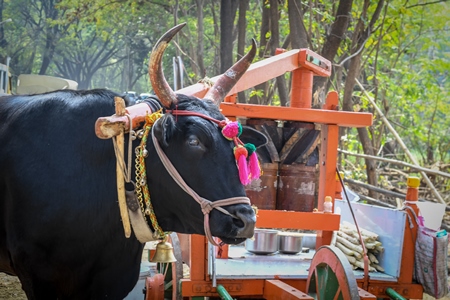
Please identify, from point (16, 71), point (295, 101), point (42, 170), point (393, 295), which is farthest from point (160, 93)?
point (16, 71)

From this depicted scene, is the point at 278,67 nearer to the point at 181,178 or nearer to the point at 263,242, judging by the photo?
the point at 263,242

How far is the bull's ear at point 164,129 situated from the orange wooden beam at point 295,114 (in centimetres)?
142

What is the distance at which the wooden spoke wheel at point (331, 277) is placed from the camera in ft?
12.7

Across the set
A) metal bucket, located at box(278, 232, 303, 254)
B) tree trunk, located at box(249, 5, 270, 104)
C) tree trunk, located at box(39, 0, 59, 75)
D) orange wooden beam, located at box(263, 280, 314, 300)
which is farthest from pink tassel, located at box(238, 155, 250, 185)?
tree trunk, located at box(39, 0, 59, 75)

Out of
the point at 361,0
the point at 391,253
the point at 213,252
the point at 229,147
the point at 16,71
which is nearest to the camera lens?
the point at 229,147

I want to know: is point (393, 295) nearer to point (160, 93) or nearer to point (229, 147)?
point (229, 147)

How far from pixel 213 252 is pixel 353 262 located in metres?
→ 1.29

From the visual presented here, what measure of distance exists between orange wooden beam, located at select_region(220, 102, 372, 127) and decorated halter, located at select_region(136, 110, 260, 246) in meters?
1.35

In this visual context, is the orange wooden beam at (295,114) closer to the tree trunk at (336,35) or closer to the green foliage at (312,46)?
the tree trunk at (336,35)

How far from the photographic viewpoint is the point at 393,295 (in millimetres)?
4496

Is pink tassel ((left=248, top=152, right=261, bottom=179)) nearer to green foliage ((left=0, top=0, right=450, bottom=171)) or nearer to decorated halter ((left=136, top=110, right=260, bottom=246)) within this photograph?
decorated halter ((left=136, top=110, right=260, bottom=246))

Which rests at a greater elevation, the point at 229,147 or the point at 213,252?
the point at 229,147

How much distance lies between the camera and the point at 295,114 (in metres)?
4.59

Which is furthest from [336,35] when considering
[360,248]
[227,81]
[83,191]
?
[83,191]
